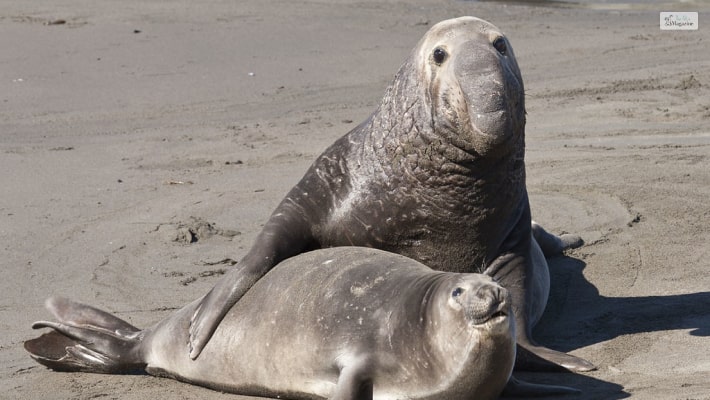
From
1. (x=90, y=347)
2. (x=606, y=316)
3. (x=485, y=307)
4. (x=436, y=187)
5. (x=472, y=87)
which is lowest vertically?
(x=606, y=316)

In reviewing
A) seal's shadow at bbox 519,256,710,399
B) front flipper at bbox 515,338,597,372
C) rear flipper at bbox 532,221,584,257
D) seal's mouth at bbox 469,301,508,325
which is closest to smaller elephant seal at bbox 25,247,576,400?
seal's mouth at bbox 469,301,508,325

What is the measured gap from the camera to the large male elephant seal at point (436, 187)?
534cm

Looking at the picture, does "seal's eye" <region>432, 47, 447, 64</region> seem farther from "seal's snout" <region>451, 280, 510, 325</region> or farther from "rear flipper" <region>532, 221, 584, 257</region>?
"rear flipper" <region>532, 221, 584, 257</region>

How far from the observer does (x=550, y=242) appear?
752cm

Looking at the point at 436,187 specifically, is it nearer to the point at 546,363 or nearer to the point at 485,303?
the point at 546,363

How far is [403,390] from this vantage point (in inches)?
175

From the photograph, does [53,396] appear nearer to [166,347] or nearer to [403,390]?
[166,347]

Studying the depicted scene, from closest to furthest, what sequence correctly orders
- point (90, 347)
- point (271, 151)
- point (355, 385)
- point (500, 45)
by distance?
1. point (355, 385)
2. point (500, 45)
3. point (90, 347)
4. point (271, 151)

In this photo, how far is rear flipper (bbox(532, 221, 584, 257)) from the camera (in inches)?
294

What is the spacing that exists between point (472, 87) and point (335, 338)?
1238 millimetres

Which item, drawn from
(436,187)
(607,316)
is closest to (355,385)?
(436,187)

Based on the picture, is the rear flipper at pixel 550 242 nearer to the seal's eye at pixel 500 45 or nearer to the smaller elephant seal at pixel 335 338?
the seal's eye at pixel 500 45

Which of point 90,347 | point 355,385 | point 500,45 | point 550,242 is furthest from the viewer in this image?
point 550,242

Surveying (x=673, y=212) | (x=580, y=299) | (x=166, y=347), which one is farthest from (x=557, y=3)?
(x=166, y=347)
